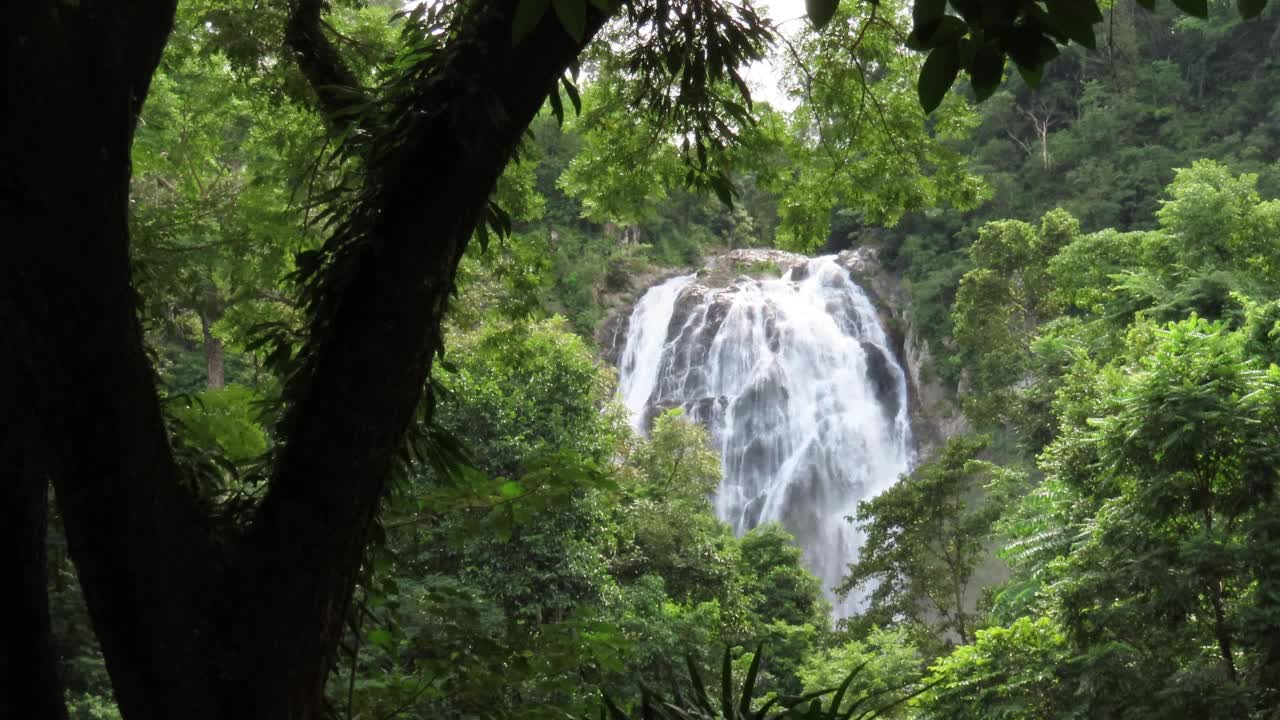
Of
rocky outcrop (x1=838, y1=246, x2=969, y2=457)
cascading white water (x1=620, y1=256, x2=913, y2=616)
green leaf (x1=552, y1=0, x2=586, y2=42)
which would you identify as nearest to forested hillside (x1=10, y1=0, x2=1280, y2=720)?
green leaf (x1=552, y1=0, x2=586, y2=42)

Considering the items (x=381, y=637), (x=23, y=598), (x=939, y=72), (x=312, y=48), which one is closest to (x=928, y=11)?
(x=939, y=72)

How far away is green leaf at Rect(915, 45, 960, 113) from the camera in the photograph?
112 centimetres

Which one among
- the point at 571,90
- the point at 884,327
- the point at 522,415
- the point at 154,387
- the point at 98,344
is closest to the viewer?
the point at 98,344

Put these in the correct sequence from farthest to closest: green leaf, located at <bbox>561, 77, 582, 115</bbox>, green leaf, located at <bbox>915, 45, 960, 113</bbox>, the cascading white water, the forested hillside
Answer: the cascading white water < green leaf, located at <bbox>561, 77, 582, 115</bbox> < the forested hillside < green leaf, located at <bbox>915, 45, 960, 113</bbox>

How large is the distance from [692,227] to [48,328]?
29430 mm

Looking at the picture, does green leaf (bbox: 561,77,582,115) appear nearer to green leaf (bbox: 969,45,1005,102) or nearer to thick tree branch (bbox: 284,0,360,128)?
green leaf (bbox: 969,45,1005,102)

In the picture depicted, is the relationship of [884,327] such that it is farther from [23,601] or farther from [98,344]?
[98,344]

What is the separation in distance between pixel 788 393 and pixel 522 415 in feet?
36.9

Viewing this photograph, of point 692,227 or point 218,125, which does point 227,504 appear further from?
point 692,227

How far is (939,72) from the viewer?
1.12 m

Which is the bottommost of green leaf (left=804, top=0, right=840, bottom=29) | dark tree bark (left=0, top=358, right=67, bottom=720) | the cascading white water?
dark tree bark (left=0, top=358, right=67, bottom=720)

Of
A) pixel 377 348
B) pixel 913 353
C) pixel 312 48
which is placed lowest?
pixel 377 348

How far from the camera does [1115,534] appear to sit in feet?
19.3

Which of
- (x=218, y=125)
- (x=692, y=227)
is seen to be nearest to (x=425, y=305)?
(x=218, y=125)
